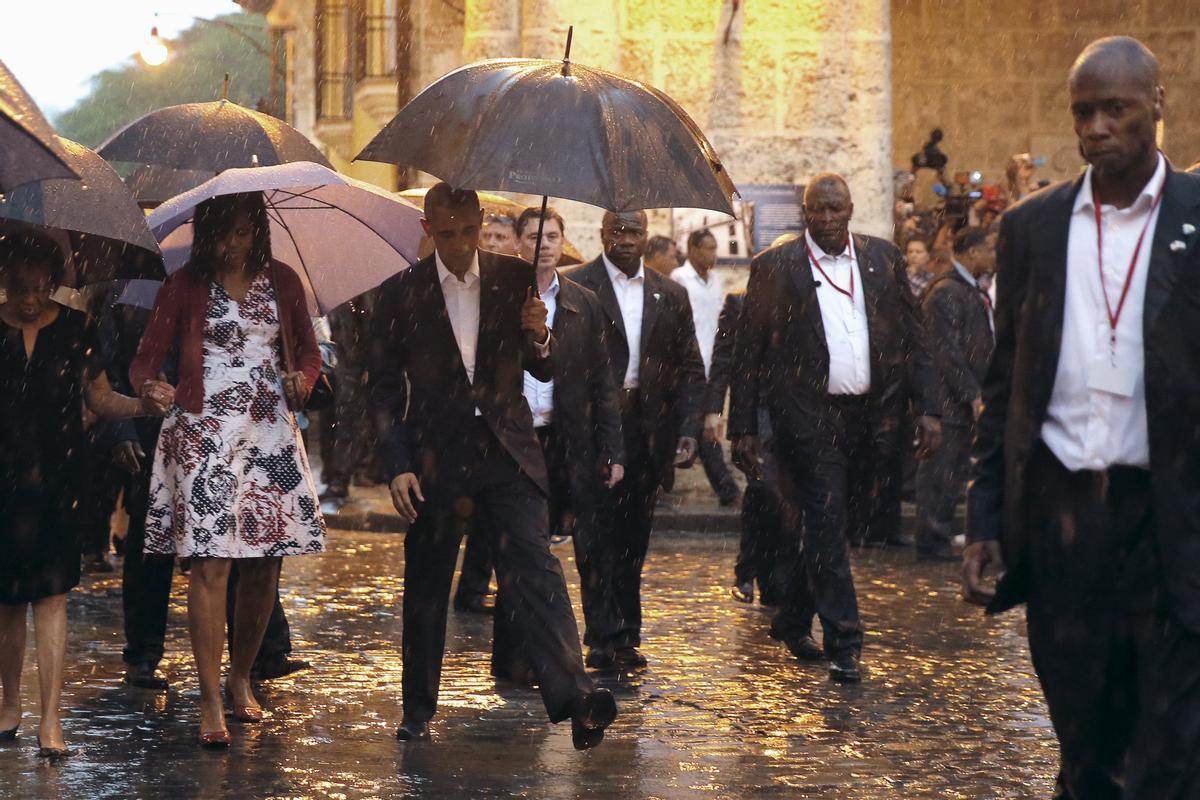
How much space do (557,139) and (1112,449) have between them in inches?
99.4

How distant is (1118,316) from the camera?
16.0 ft

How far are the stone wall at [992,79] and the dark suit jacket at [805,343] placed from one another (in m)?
12.3

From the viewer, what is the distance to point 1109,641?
16.1 ft

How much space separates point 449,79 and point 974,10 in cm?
1524

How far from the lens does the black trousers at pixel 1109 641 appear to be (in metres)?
4.78

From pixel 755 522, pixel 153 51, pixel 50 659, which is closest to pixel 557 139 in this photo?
pixel 50 659

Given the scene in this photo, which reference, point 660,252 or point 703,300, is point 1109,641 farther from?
point 703,300

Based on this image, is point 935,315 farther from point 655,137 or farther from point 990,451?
point 990,451

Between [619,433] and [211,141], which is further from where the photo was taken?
[619,433]

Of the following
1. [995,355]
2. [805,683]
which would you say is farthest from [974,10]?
[995,355]

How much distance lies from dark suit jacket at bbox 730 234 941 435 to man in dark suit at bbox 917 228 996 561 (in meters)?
4.64

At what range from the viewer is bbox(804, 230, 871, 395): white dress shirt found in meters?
9.28

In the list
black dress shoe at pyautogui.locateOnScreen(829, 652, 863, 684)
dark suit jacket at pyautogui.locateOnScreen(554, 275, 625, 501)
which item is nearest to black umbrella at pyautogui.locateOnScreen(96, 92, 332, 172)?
dark suit jacket at pyautogui.locateOnScreen(554, 275, 625, 501)

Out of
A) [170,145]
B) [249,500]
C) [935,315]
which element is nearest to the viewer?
[249,500]
